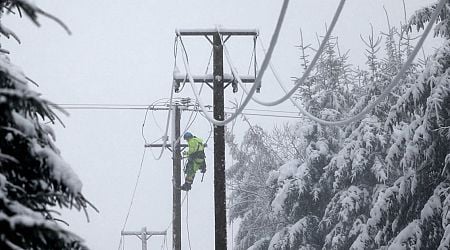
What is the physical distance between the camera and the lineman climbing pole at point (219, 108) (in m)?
10.6

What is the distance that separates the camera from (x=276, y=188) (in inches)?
925

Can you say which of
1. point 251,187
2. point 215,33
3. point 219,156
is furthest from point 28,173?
point 251,187

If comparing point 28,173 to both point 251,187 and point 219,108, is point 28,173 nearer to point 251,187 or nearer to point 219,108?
point 219,108

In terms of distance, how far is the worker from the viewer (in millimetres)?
18297

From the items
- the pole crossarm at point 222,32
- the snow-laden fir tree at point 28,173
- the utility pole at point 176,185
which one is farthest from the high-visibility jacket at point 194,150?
the snow-laden fir tree at point 28,173

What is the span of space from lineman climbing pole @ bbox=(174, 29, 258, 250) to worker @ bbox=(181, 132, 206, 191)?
494 centimetres

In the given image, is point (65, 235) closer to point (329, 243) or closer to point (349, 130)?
point (329, 243)

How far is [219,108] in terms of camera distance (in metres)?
11.4

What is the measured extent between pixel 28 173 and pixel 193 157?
14713 millimetres

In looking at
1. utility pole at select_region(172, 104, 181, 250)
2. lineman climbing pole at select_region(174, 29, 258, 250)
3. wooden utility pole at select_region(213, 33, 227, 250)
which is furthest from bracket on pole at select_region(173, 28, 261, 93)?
utility pole at select_region(172, 104, 181, 250)

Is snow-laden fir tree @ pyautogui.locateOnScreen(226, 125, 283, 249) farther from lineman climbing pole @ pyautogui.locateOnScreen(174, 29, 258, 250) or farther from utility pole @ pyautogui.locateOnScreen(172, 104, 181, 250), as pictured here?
lineman climbing pole @ pyautogui.locateOnScreen(174, 29, 258, 250)

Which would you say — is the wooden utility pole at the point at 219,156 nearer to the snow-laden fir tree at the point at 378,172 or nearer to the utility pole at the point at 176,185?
the snow-laden fir tree at the point at 378,172

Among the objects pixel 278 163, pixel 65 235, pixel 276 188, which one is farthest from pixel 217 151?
pixel 278 163

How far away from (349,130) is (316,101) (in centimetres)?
166
